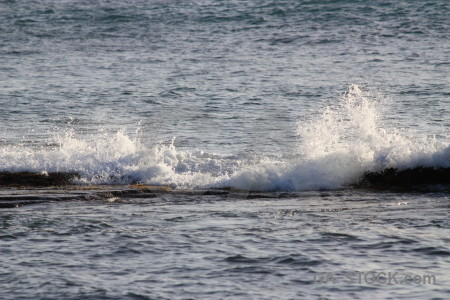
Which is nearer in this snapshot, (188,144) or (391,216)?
(391,216)

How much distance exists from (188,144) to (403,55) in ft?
38.4

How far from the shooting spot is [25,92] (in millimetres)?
21844

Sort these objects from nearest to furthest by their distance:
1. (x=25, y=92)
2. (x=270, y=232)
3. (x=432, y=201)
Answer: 1. (x=270, y=232)
2. (x=432, y=201)
3. (x=25, y=92)

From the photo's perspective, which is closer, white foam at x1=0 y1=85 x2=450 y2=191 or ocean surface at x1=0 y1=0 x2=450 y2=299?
ocean surface at x1=0 y1=0 x2=450 y2=299

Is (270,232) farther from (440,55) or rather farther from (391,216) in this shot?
(440,55)

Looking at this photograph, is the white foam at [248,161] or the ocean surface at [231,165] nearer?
the ocean surface at [231,165]

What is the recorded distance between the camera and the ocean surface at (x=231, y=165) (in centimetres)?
789

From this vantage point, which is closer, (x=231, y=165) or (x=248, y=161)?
(x=231, y=165)

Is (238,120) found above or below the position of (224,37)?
below

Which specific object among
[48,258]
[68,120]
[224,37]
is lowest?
[48,258]

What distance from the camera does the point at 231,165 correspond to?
13.6m

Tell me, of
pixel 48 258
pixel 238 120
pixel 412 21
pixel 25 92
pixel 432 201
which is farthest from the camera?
pixel 412 21

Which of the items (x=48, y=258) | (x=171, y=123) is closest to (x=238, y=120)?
(x=171, y=123)

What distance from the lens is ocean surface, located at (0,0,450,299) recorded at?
25.9ft
